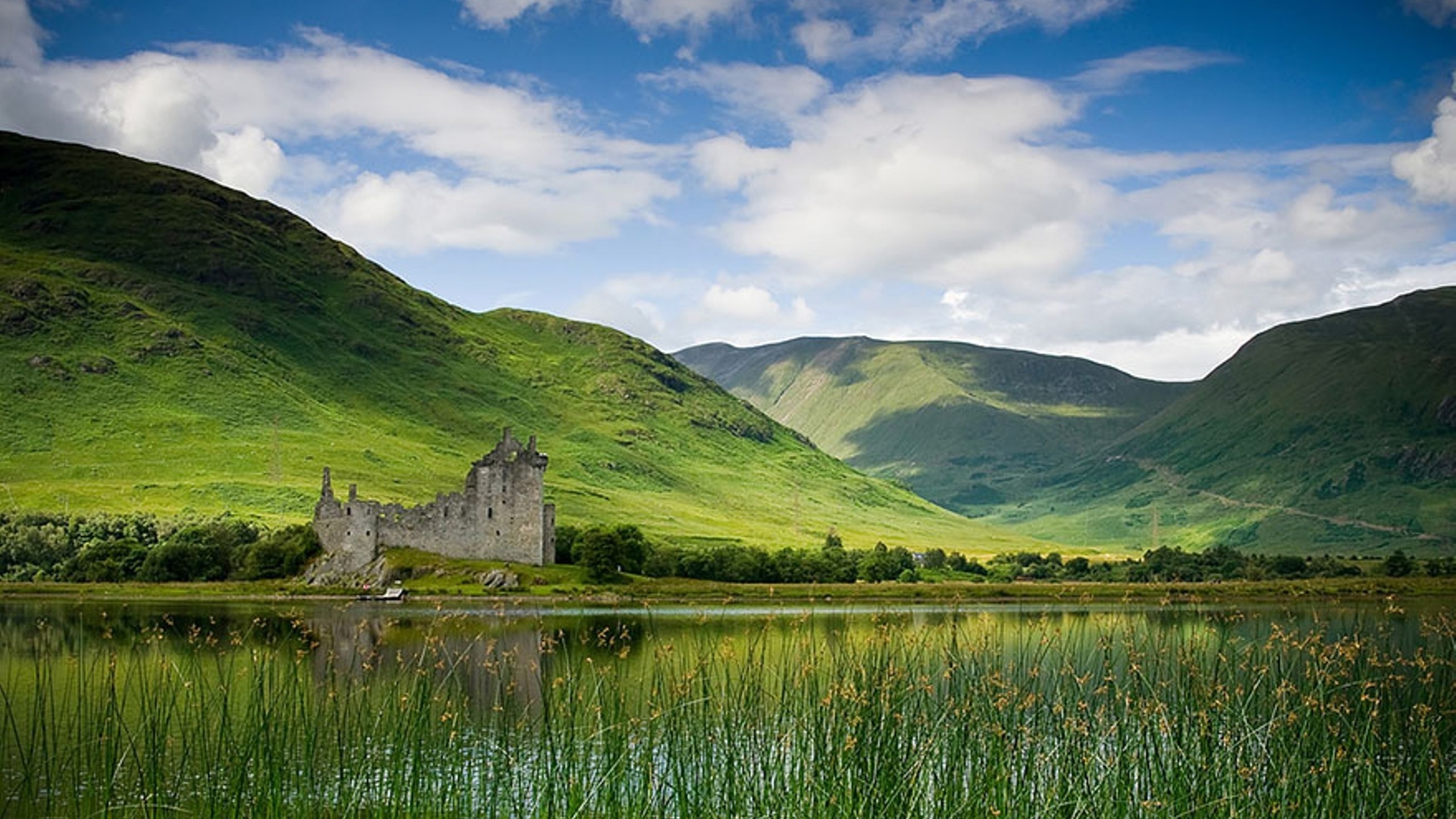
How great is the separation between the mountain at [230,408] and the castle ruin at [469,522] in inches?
1196

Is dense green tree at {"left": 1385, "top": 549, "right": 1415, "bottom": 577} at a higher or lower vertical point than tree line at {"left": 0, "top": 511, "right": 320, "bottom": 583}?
lower

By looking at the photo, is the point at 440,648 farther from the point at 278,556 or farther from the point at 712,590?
the point at 278,556

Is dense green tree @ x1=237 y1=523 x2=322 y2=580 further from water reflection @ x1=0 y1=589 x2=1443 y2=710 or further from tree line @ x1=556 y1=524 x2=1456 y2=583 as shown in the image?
tree line @ x1=556 y1=524 x2=1456 y2=583

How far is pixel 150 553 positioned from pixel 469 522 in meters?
18.0

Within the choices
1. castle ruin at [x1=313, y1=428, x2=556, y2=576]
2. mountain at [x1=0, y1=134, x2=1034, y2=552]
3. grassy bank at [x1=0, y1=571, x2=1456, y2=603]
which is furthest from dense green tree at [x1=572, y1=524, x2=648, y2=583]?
mountain at [x1=0, y1=134, x2=1034, y2=552]

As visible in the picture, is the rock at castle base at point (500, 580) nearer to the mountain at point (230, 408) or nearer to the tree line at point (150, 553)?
the tree line at point (150, 553)

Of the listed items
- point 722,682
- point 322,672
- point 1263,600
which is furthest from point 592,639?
point 1263,600

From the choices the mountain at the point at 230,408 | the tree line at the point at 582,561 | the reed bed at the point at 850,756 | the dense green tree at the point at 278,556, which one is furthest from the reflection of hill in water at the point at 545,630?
the mountain at the point at 230,408

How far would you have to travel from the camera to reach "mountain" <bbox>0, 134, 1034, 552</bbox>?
12269 centimetres

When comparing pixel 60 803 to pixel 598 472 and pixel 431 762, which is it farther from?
pixel 598 472

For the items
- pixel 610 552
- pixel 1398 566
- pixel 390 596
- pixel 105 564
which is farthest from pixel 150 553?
pixel 1398 566

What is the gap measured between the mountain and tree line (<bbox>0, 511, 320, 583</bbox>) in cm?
2110

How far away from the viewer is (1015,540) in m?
189

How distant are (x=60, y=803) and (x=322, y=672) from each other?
16.7 metres
